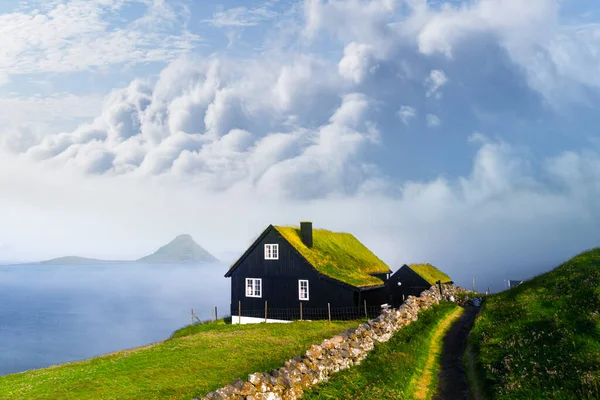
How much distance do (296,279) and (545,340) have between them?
2925 centimetres

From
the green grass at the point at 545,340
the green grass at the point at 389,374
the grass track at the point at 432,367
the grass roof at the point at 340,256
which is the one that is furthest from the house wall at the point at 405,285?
the green grass at the point at 389,374

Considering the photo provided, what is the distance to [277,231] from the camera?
5028 cm

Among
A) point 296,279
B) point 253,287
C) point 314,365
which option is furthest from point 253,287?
point 314,365

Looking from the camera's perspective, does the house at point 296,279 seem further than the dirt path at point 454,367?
Yes

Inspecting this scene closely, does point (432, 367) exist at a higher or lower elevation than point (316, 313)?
lower

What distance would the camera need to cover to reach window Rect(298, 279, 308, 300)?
157ft

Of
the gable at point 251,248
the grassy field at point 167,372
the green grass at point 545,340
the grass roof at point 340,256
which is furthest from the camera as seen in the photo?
the gable at point 251,248

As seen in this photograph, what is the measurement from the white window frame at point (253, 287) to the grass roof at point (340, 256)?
659 cm

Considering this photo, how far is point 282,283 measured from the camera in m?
49.4

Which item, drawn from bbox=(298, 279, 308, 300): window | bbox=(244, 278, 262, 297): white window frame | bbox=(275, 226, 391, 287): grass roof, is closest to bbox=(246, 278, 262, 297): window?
bbox=(244, 278, 262, 297): white window frame

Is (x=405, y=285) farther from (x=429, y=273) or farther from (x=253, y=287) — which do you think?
(x=253, y=287)

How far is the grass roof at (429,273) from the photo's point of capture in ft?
181

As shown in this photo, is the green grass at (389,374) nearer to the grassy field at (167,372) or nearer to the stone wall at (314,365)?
the stone wall at (314,365)

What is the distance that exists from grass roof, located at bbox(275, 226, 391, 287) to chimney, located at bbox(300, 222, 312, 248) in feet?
1.91
